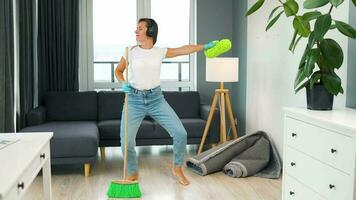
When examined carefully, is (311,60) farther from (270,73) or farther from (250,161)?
(270,73)

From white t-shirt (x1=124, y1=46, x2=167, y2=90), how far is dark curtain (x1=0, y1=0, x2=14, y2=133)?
3.80 ft

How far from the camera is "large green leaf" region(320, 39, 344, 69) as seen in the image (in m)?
2.76

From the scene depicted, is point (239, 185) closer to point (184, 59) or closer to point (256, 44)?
point (256, 44)

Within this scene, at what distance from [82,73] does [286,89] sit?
112 inches

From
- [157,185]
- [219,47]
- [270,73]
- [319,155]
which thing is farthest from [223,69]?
[319,155]

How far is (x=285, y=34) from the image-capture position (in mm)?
4414

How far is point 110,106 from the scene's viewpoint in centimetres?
549

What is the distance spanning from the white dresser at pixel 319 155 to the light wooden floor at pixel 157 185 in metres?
0.77

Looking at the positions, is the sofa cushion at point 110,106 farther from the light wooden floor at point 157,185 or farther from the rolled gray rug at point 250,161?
the rolled gray rug at point 250,161

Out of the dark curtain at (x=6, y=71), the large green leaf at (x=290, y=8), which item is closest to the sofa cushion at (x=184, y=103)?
the dark curtain at (x=6, y=71)

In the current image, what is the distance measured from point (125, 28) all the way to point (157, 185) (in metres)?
2.74

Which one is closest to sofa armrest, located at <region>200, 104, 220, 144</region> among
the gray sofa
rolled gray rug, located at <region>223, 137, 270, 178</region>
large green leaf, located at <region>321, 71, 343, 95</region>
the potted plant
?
the gray sofa

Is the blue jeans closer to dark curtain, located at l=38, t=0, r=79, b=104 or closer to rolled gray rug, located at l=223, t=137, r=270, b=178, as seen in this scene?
rolled gray rug, located at l=223, t=137, r=270, b=178

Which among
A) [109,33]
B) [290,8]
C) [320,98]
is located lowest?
[320,98]
